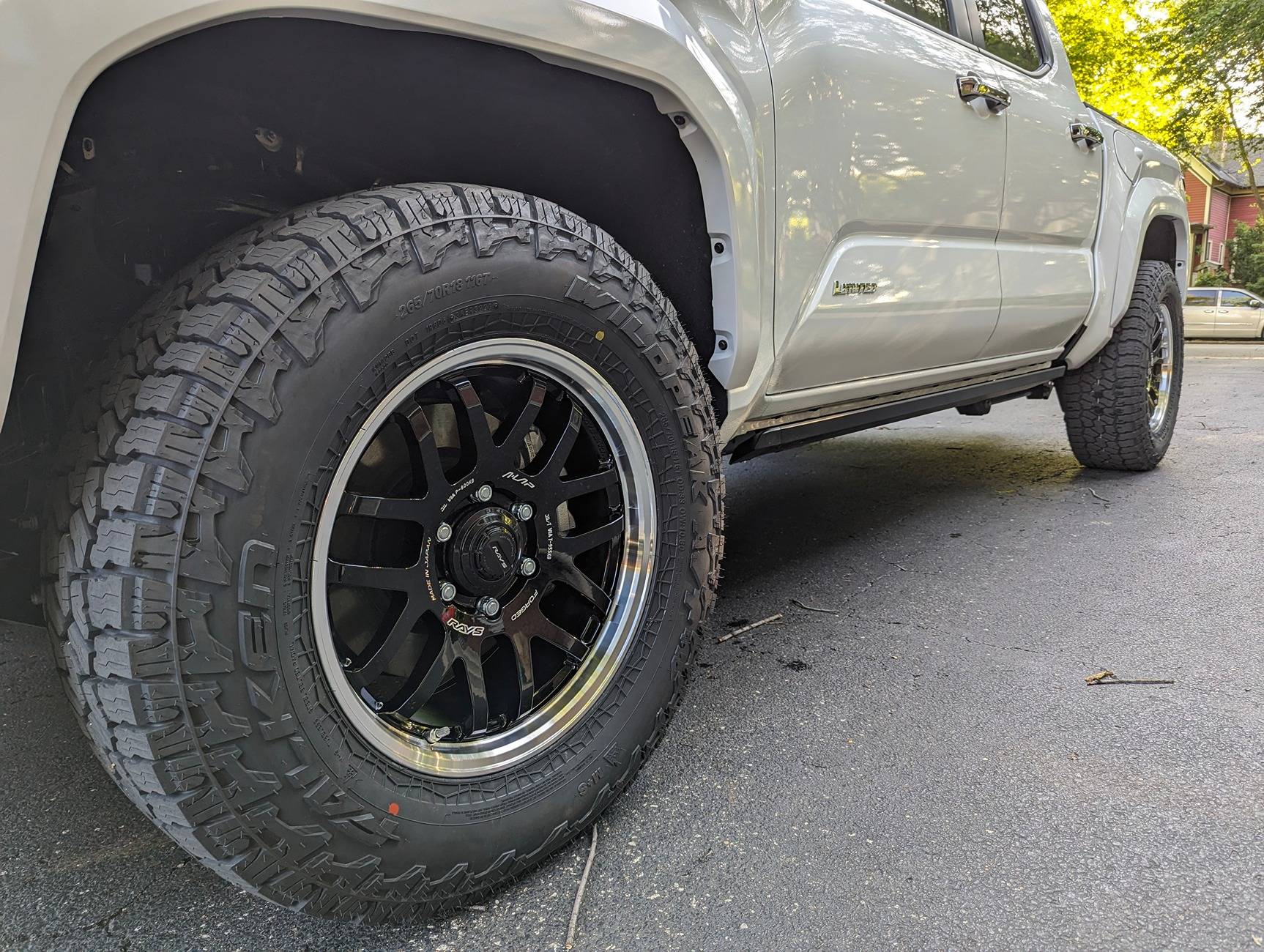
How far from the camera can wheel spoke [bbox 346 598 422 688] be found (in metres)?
1.23

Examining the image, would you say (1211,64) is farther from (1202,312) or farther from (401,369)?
(401,369)

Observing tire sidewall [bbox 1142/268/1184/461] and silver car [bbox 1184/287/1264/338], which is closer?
tire sidewall [bbox 1142/268/1184/461]

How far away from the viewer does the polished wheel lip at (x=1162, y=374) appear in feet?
14.0

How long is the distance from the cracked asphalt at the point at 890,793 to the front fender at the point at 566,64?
816mm

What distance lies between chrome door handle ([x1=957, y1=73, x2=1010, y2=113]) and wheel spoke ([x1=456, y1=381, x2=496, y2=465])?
1764 mm

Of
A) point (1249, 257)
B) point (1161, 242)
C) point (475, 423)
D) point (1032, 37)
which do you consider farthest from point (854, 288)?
point (1249, 257)

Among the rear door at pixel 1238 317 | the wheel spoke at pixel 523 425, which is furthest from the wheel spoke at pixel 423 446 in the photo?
the rear door at pixel 1238 317

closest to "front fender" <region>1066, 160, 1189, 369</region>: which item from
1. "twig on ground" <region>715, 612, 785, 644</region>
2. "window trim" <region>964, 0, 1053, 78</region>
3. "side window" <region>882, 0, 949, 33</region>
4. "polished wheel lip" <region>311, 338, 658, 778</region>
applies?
"window trim" <region>964, 0, 1053, 78</region>

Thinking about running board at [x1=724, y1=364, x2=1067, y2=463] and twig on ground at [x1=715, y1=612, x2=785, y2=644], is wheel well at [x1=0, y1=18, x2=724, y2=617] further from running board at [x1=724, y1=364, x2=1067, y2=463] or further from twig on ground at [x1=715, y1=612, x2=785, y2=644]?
twig on ground at [x1=715, y1=612, x2=785, y2=644]

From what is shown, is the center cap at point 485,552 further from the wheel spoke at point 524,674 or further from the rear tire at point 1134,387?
the rear tire at point 1134,387

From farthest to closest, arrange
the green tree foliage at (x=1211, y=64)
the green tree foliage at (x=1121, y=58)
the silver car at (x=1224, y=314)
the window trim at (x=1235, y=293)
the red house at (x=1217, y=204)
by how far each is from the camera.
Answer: the red house at (x=1217, y=204) < the window trim at (x=1235, y=293) < the silver car at (x=1224, y=314) < the green tree foliage at (x=1211, y=64) < the green tree foliage at (x=1121, y=58)

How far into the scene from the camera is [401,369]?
115 cm

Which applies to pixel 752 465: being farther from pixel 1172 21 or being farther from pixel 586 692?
pixel 1172 21

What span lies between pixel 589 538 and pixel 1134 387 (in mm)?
3380
